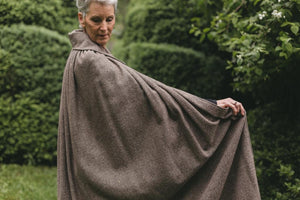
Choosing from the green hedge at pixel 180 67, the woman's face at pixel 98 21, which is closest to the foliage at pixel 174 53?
the green hedge at pixel 180 67

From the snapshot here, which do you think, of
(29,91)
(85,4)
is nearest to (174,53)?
(29,91)

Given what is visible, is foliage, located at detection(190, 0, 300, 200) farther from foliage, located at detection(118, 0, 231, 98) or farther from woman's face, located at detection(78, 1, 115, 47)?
woman's face, located at detection(78, 1, 115, 47)

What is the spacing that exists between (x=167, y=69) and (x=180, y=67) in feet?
0.66

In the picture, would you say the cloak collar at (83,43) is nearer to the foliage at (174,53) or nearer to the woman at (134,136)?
the woman at (134,136)

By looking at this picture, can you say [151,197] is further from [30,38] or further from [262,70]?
[30,38]

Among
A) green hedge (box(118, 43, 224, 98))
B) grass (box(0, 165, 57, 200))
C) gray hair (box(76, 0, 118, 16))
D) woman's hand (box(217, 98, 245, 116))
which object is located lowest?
grass (box(0, 165, 57, 200))

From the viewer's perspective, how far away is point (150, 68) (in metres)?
6.09

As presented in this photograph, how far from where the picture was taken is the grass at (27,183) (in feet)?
15.0

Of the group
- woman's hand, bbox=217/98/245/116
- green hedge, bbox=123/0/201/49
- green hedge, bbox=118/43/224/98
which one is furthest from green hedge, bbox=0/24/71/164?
woman's hand, bbox=217/98/245/116

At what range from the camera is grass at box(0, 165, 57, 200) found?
4574 millimetres

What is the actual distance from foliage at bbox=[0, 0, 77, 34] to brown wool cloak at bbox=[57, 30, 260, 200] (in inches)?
124

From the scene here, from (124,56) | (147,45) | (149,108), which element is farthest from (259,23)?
(124,56)

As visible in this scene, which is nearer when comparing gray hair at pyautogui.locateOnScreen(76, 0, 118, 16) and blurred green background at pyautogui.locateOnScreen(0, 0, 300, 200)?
gray hair at pyautogui.locateOnScreen(76, 0, 118, 16)

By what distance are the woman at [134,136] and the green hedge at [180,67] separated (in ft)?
10.7
